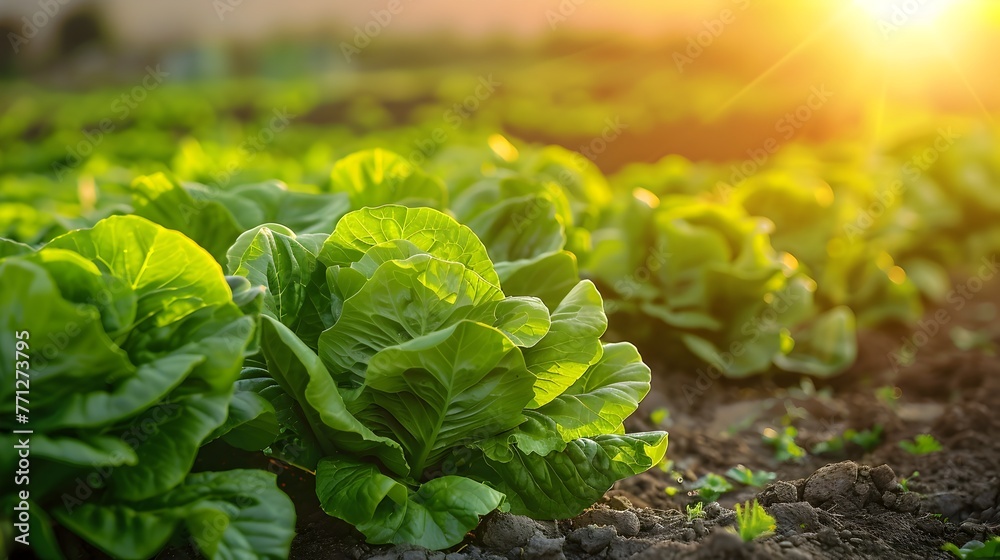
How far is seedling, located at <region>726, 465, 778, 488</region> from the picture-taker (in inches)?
125

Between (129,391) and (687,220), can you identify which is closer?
(129,391)

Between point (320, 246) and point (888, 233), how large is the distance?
4.64 m

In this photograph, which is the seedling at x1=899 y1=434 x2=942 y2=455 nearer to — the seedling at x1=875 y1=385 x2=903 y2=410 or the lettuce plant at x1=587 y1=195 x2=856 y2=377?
the seedling at x1=875 y1=385 x2=903 y2=410

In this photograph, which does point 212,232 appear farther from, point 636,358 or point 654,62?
point 654,62

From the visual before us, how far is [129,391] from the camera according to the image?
183cm

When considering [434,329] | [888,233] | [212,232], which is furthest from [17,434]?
[888,233]

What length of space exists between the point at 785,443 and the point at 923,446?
1.80 ft

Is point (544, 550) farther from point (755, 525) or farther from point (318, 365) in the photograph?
point (318, 365)
